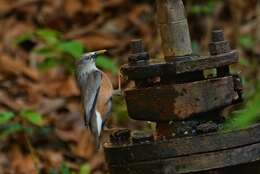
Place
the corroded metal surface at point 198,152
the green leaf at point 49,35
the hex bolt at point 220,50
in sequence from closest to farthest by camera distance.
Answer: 1. the corroded metal surface at point 198,152
2. the hex bolt at point 220,50
3. the green leaf at point 49,35

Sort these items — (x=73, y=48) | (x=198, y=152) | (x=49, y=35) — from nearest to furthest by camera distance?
1. (x=198, y=152)
2. (x=73, y=48)
3. (x=49, y=35)

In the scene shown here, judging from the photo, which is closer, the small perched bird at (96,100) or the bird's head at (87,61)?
the small perched bird at (96,100)

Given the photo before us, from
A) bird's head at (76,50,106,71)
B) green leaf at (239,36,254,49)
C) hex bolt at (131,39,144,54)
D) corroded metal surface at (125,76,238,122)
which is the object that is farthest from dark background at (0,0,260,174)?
corroded metal surface at (125,76,238,122)

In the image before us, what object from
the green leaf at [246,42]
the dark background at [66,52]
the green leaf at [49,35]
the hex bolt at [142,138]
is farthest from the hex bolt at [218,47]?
the green leaf at [246,42]

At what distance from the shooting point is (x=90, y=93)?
2.92 m

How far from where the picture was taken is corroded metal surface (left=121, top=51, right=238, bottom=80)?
2447mm

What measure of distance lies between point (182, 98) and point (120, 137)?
9.7 inches

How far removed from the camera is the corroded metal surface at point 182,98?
246 cm

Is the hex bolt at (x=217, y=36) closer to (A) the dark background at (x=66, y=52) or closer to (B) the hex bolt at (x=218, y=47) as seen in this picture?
(B) the hex bolt at (x=218, y=47)

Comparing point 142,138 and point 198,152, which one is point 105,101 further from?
point 198,152

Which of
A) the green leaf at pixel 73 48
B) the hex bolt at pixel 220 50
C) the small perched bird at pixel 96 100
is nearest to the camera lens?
the hex bolt at pixel 220 50

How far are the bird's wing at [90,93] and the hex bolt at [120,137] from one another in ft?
0.90

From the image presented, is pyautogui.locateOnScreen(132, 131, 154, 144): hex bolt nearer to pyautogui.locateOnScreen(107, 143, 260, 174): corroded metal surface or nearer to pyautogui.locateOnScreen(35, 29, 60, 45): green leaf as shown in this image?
pyautogui.locateOnScreen(107, 143, 260, 174): corroded metal surface

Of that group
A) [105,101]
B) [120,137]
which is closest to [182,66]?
[120,137]
